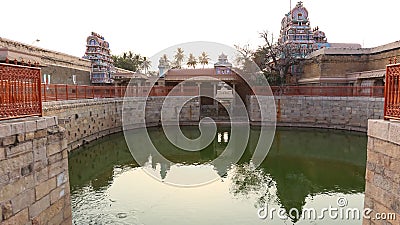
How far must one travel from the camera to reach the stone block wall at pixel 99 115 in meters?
12.1

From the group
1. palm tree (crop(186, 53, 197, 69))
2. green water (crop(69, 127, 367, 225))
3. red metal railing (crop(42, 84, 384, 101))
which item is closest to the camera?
green water (crop(69, 127, 367, 225))

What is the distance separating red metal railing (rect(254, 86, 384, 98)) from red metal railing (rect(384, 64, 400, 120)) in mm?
13465

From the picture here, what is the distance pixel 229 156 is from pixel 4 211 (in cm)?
979

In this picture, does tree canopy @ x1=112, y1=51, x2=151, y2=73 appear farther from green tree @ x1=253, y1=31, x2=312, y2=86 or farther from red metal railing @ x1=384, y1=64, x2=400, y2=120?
red metal railing @ x1=384, y1=64, x2=400, y2=120

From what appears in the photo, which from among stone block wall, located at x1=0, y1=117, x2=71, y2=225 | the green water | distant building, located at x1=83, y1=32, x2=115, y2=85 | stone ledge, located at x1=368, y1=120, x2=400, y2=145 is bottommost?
the green water

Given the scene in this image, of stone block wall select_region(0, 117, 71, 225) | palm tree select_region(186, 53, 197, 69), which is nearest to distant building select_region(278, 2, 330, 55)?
stone block wall select_region(0, 117, 71, 225)

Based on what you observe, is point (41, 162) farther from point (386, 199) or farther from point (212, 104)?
point (212, 104)

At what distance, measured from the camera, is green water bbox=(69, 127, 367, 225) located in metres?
6.88

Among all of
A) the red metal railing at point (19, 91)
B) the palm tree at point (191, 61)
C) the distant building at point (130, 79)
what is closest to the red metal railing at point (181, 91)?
the distant building at point (130, 79)

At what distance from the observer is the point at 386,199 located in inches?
162

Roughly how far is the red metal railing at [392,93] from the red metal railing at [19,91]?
533 cm

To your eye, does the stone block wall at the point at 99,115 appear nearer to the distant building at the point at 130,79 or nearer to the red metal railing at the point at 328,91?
the distant building at the point at 130,79

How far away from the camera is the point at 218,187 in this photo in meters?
8.83

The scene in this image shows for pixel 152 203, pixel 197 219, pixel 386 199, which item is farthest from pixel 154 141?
pixel 386 199
